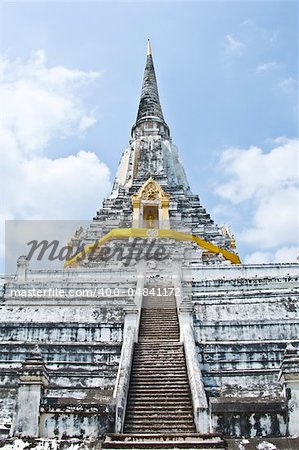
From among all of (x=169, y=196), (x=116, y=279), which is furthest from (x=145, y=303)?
(x=169, y=196)

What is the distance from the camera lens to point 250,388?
10.9m

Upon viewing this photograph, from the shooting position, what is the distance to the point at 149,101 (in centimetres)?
4141

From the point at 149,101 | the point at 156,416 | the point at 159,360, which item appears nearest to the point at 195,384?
the point at 156,416

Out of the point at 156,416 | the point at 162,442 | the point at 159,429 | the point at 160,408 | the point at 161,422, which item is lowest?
the point at 162,442

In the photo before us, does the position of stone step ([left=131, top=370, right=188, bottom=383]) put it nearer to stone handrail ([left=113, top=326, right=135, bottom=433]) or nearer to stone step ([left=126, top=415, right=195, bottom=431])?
stone handrail ([left=113, top=326, right=135, bottom=433])

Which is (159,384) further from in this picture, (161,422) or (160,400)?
(161,422)

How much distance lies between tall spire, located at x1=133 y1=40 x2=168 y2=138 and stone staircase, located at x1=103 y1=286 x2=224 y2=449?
27.8m

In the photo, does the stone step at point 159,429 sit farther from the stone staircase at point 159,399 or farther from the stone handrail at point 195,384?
the stone handrail at point 195,384

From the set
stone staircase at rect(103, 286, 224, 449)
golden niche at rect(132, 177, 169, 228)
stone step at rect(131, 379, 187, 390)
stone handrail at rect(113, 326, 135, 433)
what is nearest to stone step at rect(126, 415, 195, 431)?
stone staircase at rect(103, 286, 224, 449)

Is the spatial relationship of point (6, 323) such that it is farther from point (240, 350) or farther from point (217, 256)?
point (217, 256)

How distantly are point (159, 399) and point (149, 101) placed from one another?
3444 centimetres

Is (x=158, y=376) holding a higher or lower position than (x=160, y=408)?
higher

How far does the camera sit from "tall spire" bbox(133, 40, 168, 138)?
130 ft

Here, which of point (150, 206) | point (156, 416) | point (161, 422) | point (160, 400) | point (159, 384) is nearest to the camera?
point (161, 422)
